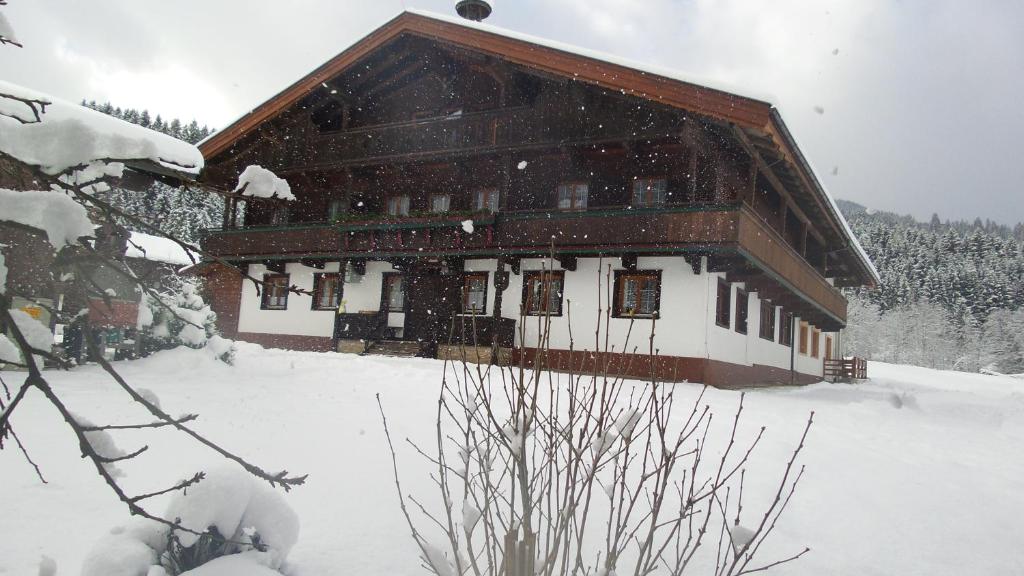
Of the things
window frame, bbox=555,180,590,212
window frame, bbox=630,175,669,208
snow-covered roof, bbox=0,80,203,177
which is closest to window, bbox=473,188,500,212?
window frame, bbox=555,180,590,212

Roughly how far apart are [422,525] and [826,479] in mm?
3787

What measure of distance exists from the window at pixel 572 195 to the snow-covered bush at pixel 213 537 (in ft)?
42.9

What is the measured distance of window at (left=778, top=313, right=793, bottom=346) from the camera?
21.5 metres

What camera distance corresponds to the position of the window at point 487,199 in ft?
56.6

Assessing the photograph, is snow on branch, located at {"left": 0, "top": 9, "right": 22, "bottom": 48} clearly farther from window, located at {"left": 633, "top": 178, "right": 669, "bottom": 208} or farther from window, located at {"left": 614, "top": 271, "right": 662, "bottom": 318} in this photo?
window, located at {"left": 633, "top": 178, "right": 669, "bottom": 208}

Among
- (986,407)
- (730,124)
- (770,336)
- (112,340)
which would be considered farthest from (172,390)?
(770,336)

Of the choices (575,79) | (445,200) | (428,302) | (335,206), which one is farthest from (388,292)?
(575,79)

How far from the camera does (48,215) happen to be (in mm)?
2053

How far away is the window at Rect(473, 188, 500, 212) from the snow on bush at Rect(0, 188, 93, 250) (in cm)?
1522

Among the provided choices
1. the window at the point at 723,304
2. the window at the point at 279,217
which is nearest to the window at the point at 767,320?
the window at the point at 723,304

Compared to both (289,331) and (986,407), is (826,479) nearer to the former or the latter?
(986,407)

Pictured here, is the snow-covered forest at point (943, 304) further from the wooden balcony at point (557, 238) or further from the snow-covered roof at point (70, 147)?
the snow-covered roof at point (70, 147)

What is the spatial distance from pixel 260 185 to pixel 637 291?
13.1m

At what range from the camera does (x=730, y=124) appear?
43.9 ft
